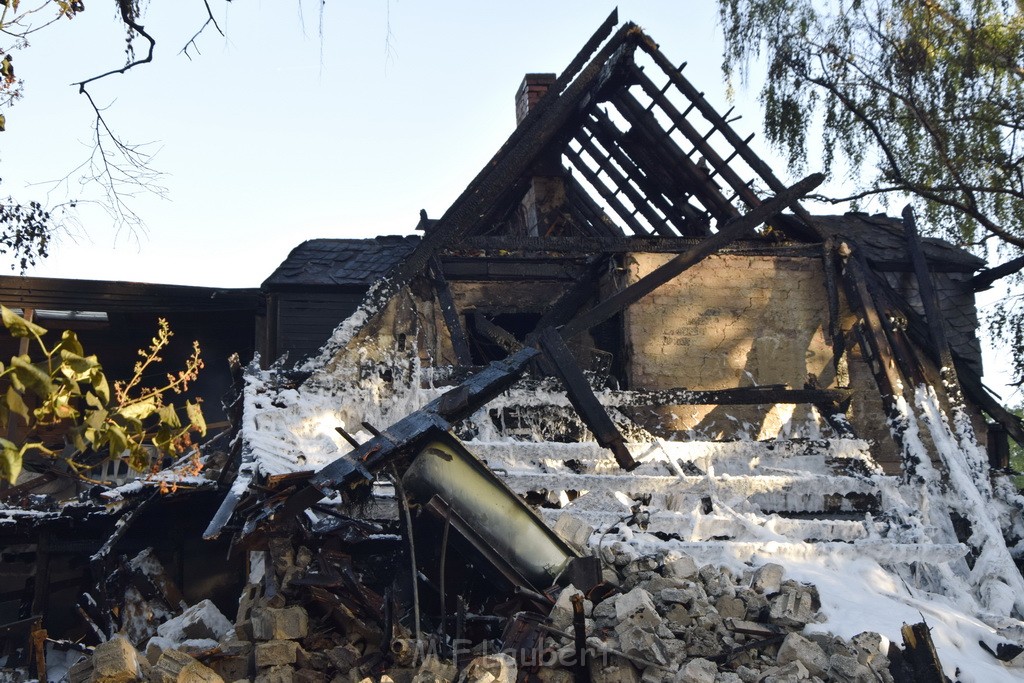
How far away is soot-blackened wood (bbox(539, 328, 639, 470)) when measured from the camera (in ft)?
25.2

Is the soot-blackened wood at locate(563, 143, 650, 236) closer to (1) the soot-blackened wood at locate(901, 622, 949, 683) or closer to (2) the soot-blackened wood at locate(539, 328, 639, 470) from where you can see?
(2) the soot-blackened wood at locate(539, 328, 639, 470)

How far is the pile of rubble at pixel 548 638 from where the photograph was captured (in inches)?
208

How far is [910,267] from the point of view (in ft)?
44.9

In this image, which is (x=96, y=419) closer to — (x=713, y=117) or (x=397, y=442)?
(x=397, y=442)

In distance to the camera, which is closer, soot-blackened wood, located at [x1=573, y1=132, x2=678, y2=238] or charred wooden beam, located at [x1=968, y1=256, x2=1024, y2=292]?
soot-blackened wood, located at [x1=573, y1=132, x2=678, y2=238]

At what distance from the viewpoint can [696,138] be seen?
10.6 meters

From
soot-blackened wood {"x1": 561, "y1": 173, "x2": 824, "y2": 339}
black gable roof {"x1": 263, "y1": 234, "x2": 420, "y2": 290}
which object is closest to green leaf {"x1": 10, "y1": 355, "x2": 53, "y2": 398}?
soot-blackened wood {"x1": 561, "y1": 173, "x2": 824, "y2": 339}

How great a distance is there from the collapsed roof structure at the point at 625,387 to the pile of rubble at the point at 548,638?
25cm

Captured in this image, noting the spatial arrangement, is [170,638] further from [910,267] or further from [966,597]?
[910,267]

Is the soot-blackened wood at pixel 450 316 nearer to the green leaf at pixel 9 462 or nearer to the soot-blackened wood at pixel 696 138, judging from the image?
the soot-blackened wood at pixel 696 138

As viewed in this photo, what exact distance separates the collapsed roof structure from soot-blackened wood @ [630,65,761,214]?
0.03 meters

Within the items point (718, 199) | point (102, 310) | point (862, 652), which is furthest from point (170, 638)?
point (718, 199)

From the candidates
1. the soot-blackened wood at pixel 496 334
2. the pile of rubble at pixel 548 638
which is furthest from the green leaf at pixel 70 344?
the soot-blackened wood at pixel 496 334

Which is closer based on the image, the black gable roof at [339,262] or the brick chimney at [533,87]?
the black gable roof at [339,262]
